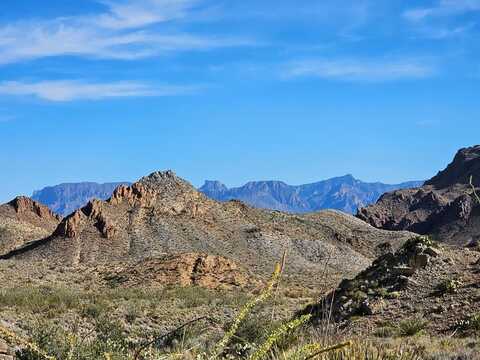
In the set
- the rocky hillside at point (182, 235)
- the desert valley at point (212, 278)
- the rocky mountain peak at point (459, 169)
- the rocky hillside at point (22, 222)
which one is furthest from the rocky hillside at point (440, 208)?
the rocky hillside at point (22, 222)

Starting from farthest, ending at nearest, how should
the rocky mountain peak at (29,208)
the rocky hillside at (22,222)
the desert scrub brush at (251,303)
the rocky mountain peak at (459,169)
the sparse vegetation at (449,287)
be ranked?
the rocky mountain peak at (459,169)
the rocky mountain peak at (29,208)
the rocky hillside at (22,222)
the sparse vegetation at (449,287)
the desert scrub brush at (251,303)

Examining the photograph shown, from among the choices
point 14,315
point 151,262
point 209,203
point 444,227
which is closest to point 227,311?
point 14,315

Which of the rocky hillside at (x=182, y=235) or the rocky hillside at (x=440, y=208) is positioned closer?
the rocky hillside at (x=182, y=235)

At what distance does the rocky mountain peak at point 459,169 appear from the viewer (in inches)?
6329

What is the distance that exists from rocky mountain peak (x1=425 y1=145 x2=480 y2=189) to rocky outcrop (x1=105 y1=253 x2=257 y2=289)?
117 metres

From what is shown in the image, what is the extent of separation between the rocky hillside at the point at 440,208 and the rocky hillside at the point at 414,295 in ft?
307

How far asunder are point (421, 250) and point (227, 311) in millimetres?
12080

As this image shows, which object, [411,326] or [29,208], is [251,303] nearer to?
[411,326]

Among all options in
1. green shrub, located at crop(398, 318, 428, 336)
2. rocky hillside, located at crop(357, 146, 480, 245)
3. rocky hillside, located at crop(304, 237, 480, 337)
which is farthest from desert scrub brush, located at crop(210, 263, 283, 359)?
rocky hillside, located at crop(357, 146, 480, 245)

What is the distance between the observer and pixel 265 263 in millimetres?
64812

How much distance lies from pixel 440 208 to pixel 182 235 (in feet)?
303

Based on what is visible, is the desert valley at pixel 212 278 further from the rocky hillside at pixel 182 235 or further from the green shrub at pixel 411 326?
the rocky hillside at pixel 182 235

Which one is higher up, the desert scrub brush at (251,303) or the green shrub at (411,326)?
the desert scrub brush at (251,303)

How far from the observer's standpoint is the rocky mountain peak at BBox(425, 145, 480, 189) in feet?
527
